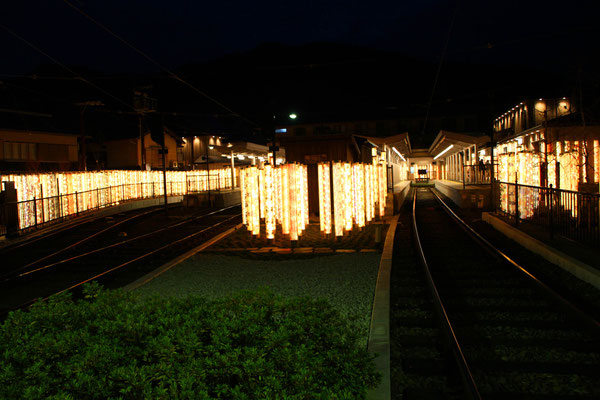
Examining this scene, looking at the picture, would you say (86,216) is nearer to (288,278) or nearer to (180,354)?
(288,278)

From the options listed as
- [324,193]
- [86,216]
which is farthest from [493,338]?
[86,216]

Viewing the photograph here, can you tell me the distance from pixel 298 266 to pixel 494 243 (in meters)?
6.14

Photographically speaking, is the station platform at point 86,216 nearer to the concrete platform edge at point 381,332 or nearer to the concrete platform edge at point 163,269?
the concrete platform edge at point 163,269

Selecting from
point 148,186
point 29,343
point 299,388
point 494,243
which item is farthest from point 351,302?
point 148,186

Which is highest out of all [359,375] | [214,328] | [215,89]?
[215,89]

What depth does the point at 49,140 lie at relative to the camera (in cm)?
3422

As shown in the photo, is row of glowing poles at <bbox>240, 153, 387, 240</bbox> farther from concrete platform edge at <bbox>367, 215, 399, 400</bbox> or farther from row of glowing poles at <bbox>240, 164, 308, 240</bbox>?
concrete platform edge at <bbox>367, 215, 399, 400</bbox>

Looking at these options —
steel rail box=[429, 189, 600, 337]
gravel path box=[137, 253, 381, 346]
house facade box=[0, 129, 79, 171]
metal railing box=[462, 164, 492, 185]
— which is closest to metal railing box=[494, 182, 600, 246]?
steel rail box=[429, 189, 600, 337]

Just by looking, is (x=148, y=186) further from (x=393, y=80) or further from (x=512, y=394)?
(x=393, y=80)

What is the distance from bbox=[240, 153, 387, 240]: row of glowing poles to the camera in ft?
41.2

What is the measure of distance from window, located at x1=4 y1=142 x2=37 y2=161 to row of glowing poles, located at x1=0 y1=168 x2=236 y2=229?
8703mm

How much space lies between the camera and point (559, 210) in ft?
38.8

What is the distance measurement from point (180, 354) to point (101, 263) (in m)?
9.88

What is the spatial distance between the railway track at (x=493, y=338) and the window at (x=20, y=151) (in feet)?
104
